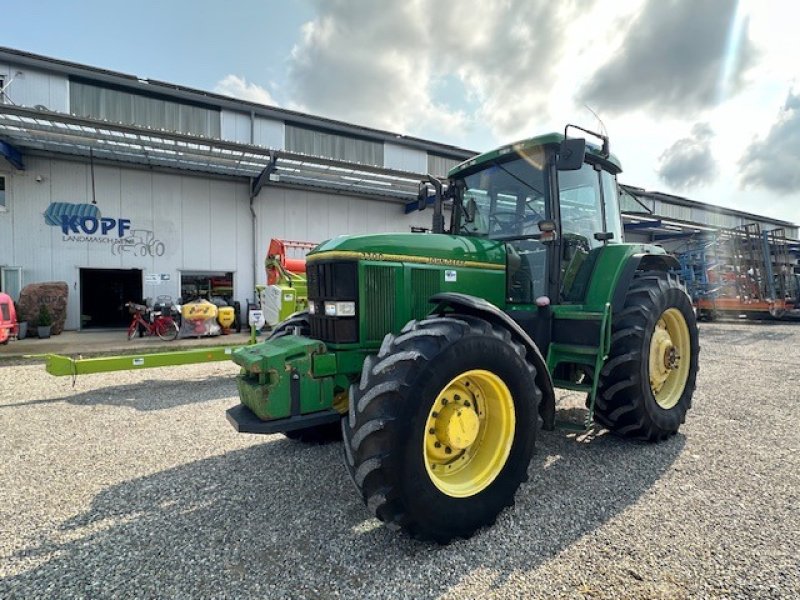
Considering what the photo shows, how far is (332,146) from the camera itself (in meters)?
15.8

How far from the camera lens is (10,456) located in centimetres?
370

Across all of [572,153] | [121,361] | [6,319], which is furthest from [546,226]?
[6,319]

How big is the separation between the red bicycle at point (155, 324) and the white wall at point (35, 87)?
232 inches

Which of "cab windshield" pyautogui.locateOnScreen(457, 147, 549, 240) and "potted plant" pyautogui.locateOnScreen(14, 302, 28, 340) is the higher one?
"cab windshield" pyautogui.locateOnScreen(457, 147, 549, 240)

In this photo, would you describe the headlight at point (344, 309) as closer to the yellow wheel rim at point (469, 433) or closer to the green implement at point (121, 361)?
the yellow wheel rim at point (469, 433)

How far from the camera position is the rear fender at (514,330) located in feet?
A: 8.98

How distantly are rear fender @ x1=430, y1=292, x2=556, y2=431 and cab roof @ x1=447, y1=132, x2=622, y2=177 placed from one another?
1651 millimetres

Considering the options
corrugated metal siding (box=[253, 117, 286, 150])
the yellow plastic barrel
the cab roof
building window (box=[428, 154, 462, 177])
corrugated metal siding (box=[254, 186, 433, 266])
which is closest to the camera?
the cab roof

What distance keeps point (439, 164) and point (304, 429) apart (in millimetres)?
15705

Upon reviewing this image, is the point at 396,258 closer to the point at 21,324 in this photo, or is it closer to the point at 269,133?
the point at 21,324

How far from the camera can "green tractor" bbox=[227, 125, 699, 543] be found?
2.33 m

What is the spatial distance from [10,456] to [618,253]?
560 centimetres

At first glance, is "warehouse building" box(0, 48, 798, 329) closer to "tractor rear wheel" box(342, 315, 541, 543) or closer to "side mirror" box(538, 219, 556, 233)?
"side mirror" box(538, 219, 556, 233)

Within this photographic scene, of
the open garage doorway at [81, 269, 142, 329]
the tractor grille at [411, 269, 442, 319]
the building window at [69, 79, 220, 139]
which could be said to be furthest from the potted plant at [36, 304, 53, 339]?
the tractor grille at [411, 269, 442, 319]
